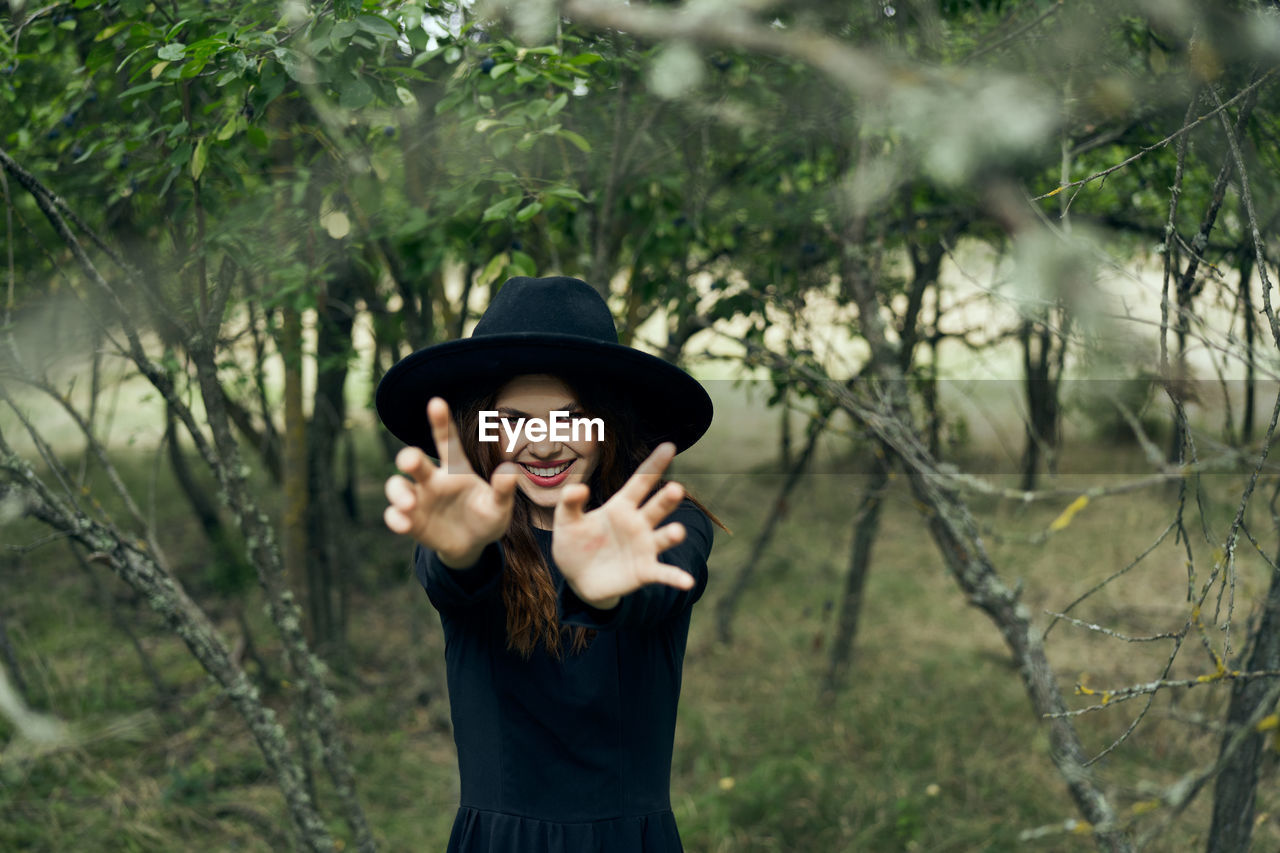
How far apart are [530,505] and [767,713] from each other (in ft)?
12.2

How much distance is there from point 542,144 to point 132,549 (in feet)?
5.61

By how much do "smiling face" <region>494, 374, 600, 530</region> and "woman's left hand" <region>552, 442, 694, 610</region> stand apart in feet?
1.15

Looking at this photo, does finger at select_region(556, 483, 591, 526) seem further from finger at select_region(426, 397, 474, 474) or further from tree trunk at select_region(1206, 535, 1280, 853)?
tree trunk at select_region(1206, 535, 1280, 853)

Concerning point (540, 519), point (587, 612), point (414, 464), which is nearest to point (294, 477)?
point (540, 519)

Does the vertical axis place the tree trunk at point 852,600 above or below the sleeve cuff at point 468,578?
below

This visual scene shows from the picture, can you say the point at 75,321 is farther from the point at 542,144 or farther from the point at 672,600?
the point at 672,600

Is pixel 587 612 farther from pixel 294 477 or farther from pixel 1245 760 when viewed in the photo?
pixel 294 477

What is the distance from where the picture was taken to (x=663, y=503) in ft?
4.20

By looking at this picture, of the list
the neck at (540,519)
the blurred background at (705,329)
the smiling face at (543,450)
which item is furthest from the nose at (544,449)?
the blurred background at (705,329)

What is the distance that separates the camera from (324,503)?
5.25m

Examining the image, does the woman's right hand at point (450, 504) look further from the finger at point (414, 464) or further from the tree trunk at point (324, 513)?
the tree trunk at point (324, 513)

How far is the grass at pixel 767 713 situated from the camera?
3.84 meters

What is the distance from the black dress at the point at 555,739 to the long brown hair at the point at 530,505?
0.04 m

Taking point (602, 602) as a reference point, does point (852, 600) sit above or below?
below
